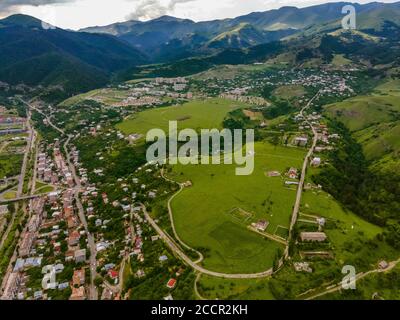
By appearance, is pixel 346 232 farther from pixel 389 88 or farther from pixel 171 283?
pixel 389 88

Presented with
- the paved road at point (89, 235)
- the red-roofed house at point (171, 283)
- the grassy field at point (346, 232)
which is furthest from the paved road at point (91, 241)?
the grassy field at point (346, 232)

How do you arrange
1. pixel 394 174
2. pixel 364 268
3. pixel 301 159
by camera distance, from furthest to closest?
1. pixel 301 159
2. pixel 394 174
3. pixel 364 268

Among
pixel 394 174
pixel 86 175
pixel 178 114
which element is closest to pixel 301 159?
pixel 394 174

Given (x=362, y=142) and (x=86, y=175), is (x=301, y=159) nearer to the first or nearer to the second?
(x=362, y=142)

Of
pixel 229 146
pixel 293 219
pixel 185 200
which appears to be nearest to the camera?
pixel 293 219

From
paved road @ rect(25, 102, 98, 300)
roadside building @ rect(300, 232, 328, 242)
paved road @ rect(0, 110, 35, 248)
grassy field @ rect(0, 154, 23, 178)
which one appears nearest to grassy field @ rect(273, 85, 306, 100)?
paved road @ rect(25, 102, 98, 300)
